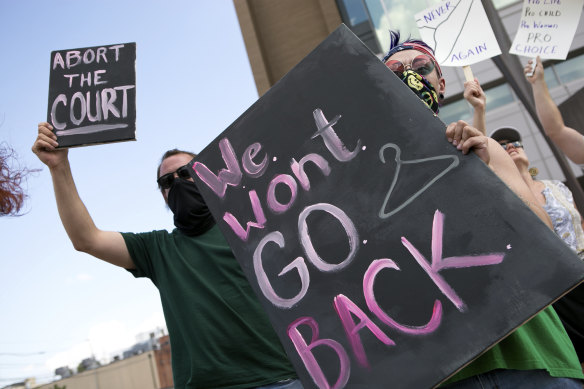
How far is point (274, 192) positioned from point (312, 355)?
18.2 inches

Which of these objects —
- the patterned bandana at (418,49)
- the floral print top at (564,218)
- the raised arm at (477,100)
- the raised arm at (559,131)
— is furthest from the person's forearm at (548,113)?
the raised arm at (477,100)

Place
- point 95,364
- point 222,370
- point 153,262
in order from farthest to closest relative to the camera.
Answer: point 95,364 < point 153,262 < point 222,370

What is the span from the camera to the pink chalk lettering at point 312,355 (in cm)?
109

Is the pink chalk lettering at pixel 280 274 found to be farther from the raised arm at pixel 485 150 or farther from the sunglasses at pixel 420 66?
the sunglasses at pixel 420 66

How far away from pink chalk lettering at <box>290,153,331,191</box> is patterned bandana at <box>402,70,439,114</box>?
453mm

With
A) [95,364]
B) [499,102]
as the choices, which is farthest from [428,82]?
[95,364]

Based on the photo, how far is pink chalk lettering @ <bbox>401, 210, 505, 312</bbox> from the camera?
3.27ft

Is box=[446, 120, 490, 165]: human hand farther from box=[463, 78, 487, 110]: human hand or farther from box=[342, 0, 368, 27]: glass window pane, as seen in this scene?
box=[342, 0, 368, 27]: glass window pane

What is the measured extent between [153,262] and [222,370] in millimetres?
609

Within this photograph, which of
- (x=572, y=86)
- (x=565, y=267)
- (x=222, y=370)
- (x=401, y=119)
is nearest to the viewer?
(x=565, y=267)

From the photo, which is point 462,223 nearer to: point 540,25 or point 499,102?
point 540,25

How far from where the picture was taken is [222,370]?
1728mm

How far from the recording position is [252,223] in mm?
1331

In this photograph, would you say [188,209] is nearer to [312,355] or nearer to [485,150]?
[312,355]
